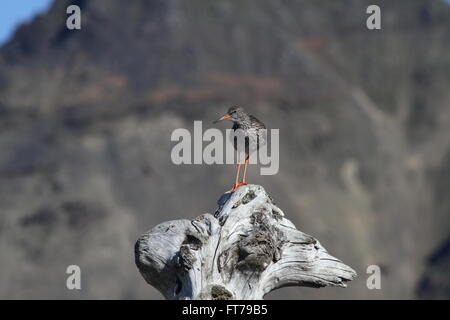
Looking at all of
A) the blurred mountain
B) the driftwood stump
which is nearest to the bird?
the driftwood stump

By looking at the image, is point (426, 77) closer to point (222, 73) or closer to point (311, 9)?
point (311, 9)

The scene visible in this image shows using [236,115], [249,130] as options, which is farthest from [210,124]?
[249,130]

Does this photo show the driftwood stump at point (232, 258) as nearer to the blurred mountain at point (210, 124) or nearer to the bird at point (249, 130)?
the bird at point (249, 130)
